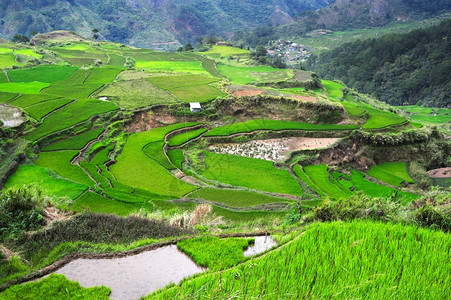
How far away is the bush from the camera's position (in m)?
6.82

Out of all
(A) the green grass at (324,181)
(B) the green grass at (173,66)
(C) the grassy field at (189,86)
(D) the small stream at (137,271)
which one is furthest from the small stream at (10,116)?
(B) the green grass at (173,66)

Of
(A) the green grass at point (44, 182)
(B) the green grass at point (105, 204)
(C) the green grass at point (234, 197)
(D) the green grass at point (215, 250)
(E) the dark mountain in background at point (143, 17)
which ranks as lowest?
(C) the green grass at point (234, 197)

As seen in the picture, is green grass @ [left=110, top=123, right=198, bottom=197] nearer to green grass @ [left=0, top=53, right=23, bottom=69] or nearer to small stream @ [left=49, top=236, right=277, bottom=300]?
small stream @ [left=49, top=236, right=277, bottom=300]

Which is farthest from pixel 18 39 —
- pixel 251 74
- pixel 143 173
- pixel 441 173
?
pixel 441 173

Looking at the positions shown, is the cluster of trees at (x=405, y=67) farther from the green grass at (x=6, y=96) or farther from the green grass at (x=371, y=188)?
the green grass at (x=6, y=96)

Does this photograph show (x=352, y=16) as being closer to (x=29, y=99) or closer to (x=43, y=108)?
(x=29, y=99)

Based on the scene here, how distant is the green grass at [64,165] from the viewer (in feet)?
45.2

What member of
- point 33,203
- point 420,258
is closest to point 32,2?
point 33,203

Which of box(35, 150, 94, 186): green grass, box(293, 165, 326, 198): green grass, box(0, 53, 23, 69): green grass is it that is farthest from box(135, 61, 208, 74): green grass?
box(35, 150, 94, 186): green grass

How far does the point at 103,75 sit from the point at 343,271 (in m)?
30.7

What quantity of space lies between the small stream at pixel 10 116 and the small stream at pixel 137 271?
14415 millimetres

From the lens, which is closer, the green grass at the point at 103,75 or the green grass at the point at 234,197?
the green grass at the point at 234,197

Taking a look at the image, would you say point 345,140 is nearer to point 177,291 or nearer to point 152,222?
point 152,222

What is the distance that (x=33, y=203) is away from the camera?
300 inches
